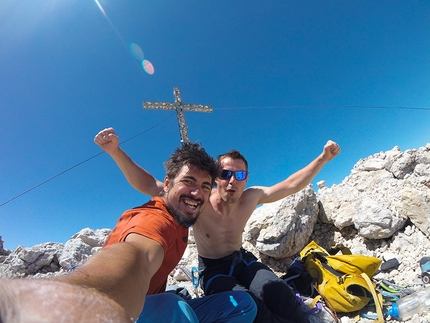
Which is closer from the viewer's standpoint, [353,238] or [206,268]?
[206,268]

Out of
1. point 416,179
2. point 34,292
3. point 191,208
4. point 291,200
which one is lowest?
point 34,292

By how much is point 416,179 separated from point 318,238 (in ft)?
9.07

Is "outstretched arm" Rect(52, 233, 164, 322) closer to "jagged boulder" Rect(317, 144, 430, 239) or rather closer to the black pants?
the black pants

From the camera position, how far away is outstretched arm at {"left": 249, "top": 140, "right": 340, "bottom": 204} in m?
3.28

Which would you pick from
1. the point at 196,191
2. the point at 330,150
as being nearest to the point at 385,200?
the point at 330,150

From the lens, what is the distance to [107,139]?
238 centimetres

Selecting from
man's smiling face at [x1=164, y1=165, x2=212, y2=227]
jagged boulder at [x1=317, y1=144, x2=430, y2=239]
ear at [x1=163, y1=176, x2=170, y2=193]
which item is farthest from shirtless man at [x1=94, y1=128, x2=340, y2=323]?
jagged boulder at [x1=317, y1=144, x2=430, y2=239]

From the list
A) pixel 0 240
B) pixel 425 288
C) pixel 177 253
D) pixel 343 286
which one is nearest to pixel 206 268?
pixel 177 253

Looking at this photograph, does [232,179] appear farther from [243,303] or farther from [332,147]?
[332,147]

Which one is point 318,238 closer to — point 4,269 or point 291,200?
point 291,200

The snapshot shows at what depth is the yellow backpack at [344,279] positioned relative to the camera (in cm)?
260

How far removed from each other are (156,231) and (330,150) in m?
3.00

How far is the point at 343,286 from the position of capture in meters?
2.71

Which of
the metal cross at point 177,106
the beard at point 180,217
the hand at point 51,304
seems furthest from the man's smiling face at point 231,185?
the metal cross at point 177,106
